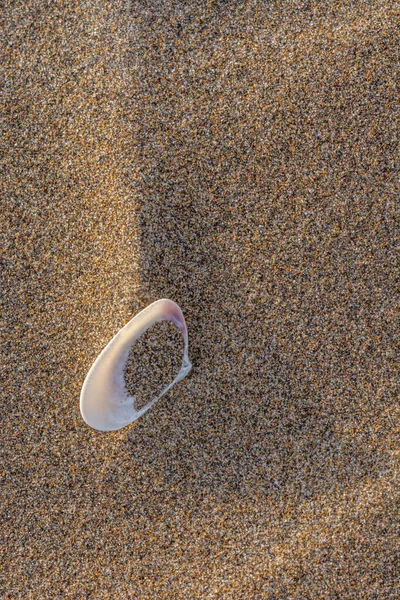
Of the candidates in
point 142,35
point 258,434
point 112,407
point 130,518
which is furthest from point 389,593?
point 142,35

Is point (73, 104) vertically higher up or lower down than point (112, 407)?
higher up

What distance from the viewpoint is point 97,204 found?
1173mm

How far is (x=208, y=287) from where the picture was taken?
1.16 m

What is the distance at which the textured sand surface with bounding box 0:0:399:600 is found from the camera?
115 cm

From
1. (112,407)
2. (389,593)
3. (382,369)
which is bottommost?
(389,593)

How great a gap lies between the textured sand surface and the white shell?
4 centimetres

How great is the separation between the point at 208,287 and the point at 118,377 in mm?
282

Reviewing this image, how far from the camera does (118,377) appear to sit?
1141 mm

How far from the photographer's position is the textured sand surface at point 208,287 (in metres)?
1.15

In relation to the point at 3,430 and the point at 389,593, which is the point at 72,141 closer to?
the point at 3,430

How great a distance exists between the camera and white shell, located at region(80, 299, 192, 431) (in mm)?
1116

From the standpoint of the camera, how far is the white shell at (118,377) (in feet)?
3.66

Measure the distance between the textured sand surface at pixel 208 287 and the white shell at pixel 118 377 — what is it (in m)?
0.04

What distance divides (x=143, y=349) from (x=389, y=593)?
0.76 meters
